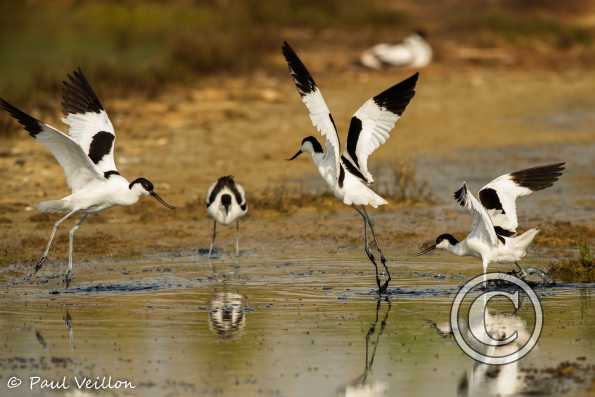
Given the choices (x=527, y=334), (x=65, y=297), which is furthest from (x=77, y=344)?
(x=527, y=334)

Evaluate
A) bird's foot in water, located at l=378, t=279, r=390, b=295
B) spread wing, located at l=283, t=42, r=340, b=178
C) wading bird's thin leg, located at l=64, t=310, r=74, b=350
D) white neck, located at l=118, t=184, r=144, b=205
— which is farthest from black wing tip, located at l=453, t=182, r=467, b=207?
white neck, located at l=118, t=184, r=144, b=205

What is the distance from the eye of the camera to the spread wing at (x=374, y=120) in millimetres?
9766

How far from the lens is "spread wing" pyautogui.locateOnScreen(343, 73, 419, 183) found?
977 centimetres

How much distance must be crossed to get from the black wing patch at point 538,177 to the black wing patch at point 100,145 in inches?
128

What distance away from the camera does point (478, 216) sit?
9.06m

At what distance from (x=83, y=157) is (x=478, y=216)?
9.84 ft

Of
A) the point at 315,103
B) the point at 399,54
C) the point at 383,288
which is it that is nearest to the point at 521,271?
the point at 383,288

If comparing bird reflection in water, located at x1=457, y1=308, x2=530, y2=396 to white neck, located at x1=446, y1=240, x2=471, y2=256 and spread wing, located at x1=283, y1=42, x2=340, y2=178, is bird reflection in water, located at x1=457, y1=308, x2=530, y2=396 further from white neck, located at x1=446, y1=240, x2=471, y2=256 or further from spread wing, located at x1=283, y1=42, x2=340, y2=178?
spread wing, located at x1=283, y1=42, x2=340, y2=178

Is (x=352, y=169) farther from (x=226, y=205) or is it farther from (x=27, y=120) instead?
(x=27, y=120)

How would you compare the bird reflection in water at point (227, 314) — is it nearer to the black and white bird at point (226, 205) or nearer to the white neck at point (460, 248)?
the white neck at point (460, 248)

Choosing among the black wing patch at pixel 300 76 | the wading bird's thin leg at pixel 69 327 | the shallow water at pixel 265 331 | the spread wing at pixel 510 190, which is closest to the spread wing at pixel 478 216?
the spread wing at pixel 510 190

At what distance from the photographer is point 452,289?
9148 millimetres

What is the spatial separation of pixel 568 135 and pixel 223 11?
11.2 m

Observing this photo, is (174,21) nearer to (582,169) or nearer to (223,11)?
(223,11)
